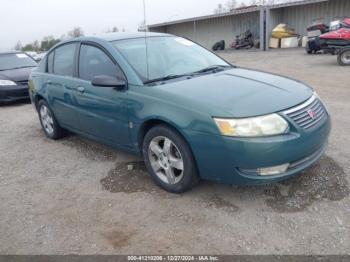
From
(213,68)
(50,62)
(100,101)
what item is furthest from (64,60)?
(213,68)

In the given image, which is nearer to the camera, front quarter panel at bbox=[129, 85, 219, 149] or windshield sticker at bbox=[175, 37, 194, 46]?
front quarter panel at bbox=[129, 85, 219, 149]

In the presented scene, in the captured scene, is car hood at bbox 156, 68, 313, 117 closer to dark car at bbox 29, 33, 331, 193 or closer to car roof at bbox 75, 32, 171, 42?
dark car at bbox 29, 33, 331, 193

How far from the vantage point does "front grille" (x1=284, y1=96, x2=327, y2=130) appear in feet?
10.3

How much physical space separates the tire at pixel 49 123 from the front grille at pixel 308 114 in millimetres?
3672

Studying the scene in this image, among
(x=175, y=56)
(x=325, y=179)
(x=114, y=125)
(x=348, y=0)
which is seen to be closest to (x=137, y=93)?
(x=114, y=125)

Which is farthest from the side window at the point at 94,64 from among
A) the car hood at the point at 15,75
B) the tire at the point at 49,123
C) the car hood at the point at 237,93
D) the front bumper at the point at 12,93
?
the car hood at the point at 15,75

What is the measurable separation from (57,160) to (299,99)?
3.21m

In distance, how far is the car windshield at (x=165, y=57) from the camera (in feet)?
12.8

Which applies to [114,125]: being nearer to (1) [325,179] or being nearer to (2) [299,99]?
(2) [299,99]

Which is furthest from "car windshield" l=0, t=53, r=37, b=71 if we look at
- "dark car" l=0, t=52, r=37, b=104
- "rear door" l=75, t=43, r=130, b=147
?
"rear door" l=75, t=43, r=130, b=147

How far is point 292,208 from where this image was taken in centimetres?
322

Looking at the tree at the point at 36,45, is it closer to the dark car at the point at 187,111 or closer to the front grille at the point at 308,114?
the dark car at the point at 187,111

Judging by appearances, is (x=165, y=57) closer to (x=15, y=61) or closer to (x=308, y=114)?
(x=308, y=114)

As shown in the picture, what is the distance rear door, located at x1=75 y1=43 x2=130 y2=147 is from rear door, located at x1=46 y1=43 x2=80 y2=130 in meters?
0.18
